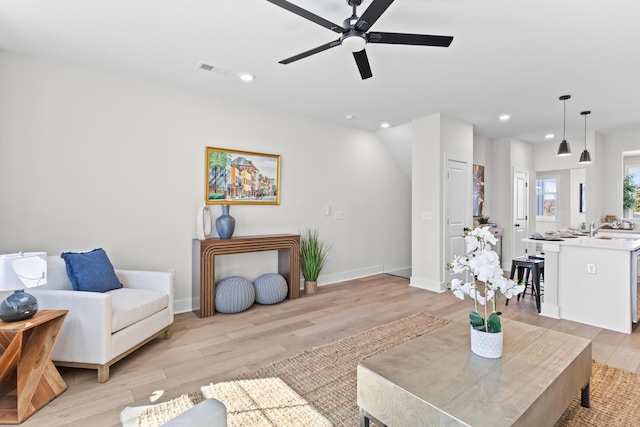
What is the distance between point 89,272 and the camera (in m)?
2.67

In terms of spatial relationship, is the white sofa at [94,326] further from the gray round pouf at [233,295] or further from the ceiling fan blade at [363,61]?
the ceiling fan blade at [363,61]

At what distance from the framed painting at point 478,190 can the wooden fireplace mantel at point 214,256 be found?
3.82 m

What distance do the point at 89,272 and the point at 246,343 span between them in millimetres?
1453

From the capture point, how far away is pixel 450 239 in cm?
491

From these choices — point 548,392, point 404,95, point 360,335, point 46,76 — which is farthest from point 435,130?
point 46,76

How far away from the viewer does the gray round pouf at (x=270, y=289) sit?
404 centimetres

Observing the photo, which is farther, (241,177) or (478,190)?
(478,190)

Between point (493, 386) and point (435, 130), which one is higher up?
point (435, 130)

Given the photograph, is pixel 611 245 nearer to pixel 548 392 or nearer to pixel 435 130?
pixel 435 130

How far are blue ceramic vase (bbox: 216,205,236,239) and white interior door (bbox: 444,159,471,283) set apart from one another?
3.10 m

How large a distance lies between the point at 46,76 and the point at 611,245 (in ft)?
19.4

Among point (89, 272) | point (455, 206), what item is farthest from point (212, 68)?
point (455, 206)

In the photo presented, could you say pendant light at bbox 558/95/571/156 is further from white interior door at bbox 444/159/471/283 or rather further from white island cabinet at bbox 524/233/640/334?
white island cabinet at bbox 524/233/640/334

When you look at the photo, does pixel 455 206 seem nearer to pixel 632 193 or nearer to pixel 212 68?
pixel 212 68
